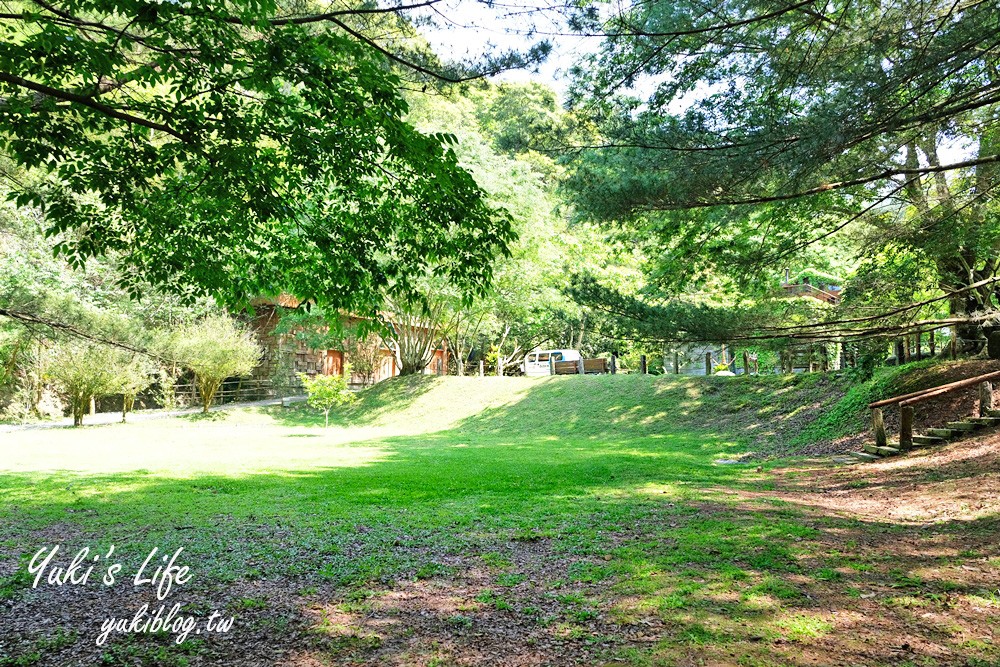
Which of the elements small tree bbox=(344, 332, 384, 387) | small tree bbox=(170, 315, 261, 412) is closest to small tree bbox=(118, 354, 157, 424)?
small tree bbox=(170, 315, 261, 412)

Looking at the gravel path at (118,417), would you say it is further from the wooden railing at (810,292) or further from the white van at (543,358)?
the wooden railing at (810,292)

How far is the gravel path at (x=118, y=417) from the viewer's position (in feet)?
65.2

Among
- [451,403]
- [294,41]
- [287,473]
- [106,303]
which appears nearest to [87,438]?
[106,303]

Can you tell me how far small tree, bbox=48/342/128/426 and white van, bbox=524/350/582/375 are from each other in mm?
16397

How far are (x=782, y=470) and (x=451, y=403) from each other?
14.4m

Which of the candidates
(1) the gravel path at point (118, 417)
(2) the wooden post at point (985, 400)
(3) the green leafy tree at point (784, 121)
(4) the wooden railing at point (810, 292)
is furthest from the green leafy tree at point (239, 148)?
(1) the gravel path at point (118, 417)

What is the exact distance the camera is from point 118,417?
22875 mm

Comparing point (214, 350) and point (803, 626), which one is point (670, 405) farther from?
point (803, 626)

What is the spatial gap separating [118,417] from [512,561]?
2212cm

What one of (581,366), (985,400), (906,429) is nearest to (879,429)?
(906,429)

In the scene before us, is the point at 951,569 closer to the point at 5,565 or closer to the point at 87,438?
the point at 5,565

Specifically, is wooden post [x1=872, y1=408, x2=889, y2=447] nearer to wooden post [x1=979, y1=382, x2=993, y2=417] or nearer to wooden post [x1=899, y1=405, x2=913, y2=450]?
wooden post [x1=899, y1=405, x2=913, y2=450]

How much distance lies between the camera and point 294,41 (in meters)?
4.84

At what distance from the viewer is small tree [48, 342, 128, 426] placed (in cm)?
1945
